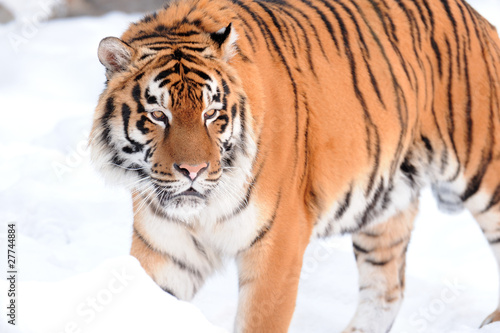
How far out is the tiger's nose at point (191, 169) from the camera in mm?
1727

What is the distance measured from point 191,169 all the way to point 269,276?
427mm

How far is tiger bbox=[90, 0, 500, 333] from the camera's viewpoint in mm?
1806

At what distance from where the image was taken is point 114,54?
1.82 metres

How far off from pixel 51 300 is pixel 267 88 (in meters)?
0.77

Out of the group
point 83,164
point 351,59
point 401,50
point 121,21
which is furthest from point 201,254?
point 121,21

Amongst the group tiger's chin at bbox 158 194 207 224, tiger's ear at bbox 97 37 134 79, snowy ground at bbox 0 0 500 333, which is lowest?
snowy ground at bbox 0 0 500 333

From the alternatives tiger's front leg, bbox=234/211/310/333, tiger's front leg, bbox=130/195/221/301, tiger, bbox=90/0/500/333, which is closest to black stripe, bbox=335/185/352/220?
tiger, bbox=90/0/500/333

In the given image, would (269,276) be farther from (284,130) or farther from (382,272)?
(382,272)

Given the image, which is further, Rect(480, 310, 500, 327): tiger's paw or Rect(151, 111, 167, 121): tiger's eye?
Rect(480, 310, 500, 327): tiger's paw

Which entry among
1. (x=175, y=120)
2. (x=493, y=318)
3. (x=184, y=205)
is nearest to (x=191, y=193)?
(x=184, y=205)

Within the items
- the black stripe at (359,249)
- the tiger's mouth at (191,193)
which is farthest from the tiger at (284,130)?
the black stripe at (359,249)

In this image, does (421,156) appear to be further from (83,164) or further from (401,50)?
(83,164)

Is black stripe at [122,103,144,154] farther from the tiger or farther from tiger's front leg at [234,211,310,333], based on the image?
tiger's front leg at [234,211,310,333]

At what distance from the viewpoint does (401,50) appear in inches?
94.4
